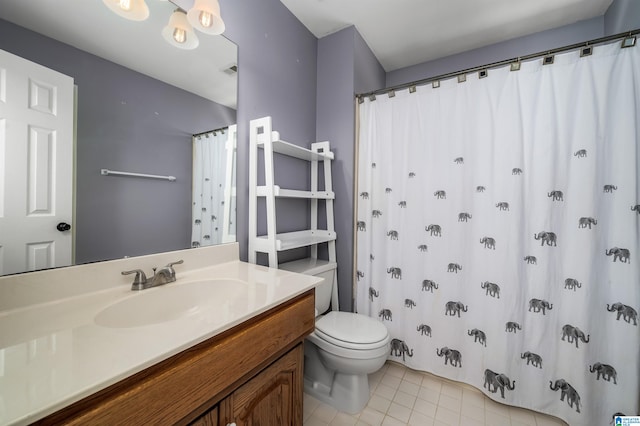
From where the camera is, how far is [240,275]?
43.9 inches

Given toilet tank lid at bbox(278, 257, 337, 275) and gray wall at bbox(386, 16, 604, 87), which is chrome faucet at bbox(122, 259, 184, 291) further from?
gray wall at bbox(386, 16, 604, 87)

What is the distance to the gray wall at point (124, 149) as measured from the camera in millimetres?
841

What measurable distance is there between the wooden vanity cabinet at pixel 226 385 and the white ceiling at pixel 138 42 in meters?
1.06

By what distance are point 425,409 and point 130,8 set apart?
2.34 meters

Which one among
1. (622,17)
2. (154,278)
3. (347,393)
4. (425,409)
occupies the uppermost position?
(622,17)

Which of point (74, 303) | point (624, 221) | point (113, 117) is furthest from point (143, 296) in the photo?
point (624, 221)

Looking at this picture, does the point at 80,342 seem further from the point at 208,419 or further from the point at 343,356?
the point at 343,356

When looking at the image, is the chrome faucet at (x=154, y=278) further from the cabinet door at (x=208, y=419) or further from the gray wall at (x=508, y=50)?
the gray wall at (x=508, y=50)

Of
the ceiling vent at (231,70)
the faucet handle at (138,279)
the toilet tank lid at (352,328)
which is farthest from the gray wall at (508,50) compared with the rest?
the faucet handle at (138,279)

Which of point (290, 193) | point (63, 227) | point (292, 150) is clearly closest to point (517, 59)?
point (292, 150)

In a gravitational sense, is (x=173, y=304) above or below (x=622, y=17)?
below

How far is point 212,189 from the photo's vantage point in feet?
4.21

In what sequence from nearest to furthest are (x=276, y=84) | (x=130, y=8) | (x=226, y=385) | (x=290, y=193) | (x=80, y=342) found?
(x=80, y=342) < (x=226, y=385) < (x=130, y=8) < (x=290, y=193) < (x=276, y=84)

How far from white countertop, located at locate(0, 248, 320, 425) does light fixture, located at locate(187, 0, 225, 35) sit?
104 centimetres
